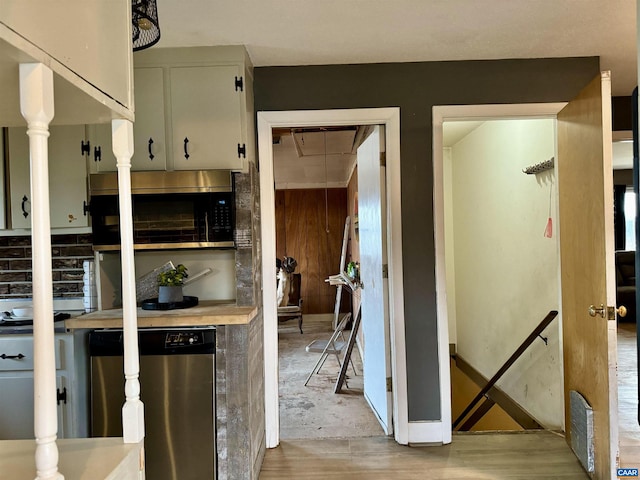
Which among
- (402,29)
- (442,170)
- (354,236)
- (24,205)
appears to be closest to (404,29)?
(402,29)

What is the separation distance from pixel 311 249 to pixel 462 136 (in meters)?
3.50

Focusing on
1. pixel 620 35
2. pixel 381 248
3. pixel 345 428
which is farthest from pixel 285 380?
pixel 620 35

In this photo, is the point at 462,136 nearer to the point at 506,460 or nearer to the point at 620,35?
the point at 620,35

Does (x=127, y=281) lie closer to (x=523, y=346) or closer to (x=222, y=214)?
(x=222, y=214)

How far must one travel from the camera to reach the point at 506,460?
2.46 m

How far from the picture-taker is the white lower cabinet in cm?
216

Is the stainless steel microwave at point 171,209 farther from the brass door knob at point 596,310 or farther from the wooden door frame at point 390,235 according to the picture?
the brass door knob at point 596,310

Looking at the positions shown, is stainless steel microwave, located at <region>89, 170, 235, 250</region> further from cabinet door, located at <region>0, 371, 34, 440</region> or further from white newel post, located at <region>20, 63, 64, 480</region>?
white newel post, located at <region>20, 63, 64, 480</region>

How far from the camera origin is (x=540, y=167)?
10.1 ft

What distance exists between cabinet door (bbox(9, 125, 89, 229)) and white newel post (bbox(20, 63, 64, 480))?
6.23 ft

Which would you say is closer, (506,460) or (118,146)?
(118,146)

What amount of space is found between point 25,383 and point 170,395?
775 mm

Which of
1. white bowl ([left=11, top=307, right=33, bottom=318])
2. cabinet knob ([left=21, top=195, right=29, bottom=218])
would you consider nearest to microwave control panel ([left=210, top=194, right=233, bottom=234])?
cabinet knob ([left=21, top=195, right=29, bottom=218])

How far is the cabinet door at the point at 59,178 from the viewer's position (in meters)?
2.47
